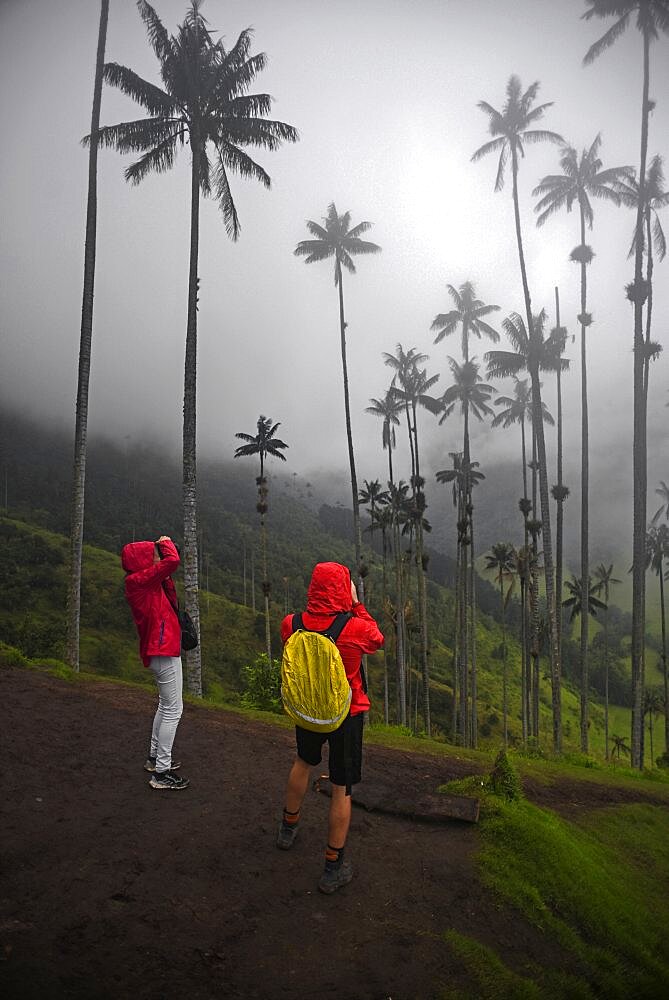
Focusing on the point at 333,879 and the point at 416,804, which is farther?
the point at 416,804

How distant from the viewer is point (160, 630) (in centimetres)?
482

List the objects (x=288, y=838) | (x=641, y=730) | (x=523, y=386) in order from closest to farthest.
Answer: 1. (x=288, y=838)
2. (x=641, y=730)
3. (x=523, y=386)

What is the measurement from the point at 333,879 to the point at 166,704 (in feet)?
7.18

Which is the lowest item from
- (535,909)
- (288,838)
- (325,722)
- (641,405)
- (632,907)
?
(632,907)

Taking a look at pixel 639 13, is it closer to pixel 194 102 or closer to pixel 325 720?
pixel 194 102

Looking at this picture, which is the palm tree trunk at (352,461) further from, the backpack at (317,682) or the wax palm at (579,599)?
the backpack at (317,682)

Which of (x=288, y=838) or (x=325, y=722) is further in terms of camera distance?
(x=288, y=838)

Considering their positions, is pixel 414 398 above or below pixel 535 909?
above

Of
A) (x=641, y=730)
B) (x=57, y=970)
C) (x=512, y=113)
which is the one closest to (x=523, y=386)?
(x=512, y=113)

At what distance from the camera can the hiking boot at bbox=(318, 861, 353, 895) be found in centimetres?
346

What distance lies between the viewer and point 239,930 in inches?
119

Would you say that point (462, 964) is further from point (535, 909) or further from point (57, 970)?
point (57, 970)

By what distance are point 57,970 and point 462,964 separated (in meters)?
2.14

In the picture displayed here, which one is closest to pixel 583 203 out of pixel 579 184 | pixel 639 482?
pixel 579 184
